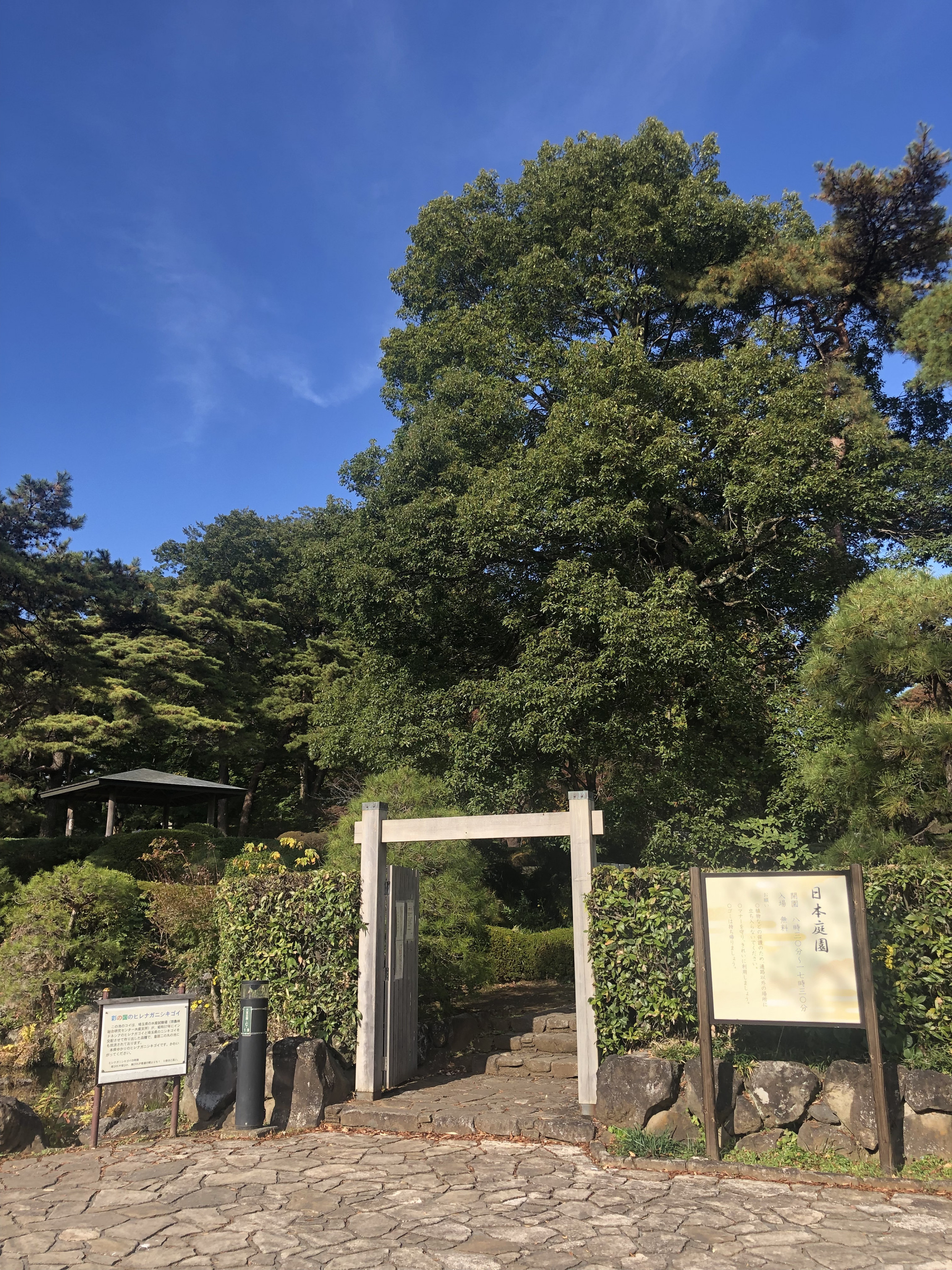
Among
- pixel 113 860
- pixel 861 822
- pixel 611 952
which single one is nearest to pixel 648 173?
pixel 861 822

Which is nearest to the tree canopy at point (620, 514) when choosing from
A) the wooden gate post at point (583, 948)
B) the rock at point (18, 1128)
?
the wooden gate post at point (583, 948)

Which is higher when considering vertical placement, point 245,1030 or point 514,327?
point 514,327

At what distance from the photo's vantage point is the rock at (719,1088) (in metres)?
5.70

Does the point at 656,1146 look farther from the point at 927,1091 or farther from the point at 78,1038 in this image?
the point at 78,1038

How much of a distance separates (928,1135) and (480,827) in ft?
12.7

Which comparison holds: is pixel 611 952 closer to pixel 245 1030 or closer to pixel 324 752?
pixel 245 1030

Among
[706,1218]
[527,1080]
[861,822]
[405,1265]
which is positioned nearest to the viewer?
[405,1265]

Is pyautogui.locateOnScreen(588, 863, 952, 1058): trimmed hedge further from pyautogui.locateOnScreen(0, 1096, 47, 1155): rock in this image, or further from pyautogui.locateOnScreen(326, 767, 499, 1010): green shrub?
pyautogui.locateOnScreen(0, 1096, 47, 1155): rock

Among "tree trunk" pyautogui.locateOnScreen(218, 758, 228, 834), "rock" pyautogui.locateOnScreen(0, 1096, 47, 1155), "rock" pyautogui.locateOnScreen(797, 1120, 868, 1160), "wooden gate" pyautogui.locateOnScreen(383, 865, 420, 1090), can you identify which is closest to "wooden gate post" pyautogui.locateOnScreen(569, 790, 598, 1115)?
"rock" pyautogui.locateOnScreen(797, 1120, 868, 1160)

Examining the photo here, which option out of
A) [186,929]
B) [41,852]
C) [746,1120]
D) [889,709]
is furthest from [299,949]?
[41,852]

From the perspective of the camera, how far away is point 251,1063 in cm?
652

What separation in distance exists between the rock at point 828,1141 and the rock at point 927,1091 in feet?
1.50

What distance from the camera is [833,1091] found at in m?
5.59

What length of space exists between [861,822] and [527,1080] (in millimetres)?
4177
